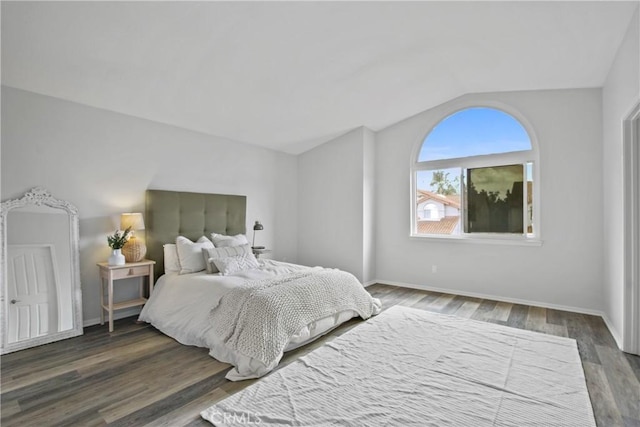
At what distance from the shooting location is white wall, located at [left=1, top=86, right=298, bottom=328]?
2.99m

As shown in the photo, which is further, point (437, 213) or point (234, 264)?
point (437, 213)

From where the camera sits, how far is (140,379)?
2314 millimetres

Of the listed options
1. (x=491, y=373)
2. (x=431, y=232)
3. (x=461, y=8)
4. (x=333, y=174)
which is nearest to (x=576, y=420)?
(x=491, y=373)

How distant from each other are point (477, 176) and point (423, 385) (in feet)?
11.5

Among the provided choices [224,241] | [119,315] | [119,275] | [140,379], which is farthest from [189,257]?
[140,379]

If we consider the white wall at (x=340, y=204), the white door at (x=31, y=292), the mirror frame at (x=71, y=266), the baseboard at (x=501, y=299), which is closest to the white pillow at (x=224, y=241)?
the mirror frame at (x=71, y=266)

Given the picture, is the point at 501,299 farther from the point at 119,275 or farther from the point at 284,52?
the point at 119,275

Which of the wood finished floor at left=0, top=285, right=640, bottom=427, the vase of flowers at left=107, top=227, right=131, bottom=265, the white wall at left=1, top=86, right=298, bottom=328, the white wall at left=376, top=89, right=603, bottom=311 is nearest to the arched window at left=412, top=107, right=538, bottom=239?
the white wall at left=376, top=89, right=603, bottom=311

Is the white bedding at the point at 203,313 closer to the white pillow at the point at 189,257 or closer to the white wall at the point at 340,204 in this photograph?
the white pillow at the point at 189,257

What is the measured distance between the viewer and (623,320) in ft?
9.33

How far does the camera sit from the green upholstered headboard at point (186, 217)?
12.5 feet

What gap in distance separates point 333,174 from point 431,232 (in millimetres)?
1895

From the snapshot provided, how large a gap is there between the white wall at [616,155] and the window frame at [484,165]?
71 centimetres

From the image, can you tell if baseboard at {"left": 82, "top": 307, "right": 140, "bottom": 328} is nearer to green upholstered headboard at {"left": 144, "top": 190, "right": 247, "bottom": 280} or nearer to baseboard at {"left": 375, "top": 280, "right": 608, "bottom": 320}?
green upholstered headboard at {"left": 144, "top": 190, "right": 247, "bottom": 280}
